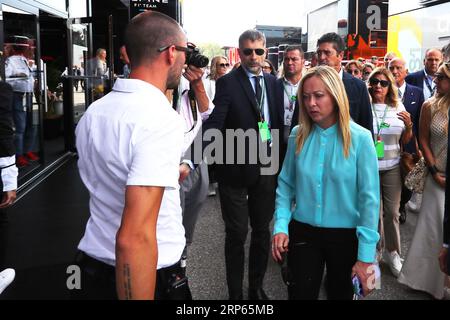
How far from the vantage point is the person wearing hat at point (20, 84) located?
22.4 feet

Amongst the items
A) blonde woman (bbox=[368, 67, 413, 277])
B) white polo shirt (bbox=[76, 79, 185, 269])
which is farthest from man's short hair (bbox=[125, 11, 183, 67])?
blonde woman (bbox=[368, 67, 413, 277])

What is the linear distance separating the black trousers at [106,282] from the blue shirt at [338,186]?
81 cm

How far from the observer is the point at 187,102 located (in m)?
3.15

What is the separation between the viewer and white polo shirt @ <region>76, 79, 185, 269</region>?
4.66ft

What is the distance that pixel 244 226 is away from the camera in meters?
3.45

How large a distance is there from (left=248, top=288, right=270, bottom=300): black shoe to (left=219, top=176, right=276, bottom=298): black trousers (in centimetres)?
3

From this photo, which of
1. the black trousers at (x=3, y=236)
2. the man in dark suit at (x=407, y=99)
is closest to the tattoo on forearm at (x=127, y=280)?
the black trousers at (x=3, y=236)

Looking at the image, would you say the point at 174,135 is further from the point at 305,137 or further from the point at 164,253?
the point at 305,137

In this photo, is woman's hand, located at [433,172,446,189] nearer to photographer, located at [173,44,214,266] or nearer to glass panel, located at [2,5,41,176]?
photographer, located at [173,44,214,266]

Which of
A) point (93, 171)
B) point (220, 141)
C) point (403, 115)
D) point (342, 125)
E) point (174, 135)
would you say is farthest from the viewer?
point (403, 115)

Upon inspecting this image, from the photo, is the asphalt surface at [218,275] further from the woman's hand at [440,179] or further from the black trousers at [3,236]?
the black trousers at [3,236]

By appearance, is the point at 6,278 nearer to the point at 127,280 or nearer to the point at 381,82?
the point at 127,280

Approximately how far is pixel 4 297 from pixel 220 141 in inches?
75.8
